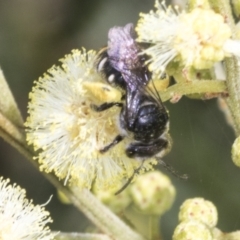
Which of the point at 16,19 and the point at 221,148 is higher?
the point at 16,19

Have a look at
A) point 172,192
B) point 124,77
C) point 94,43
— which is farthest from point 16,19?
point 124,77

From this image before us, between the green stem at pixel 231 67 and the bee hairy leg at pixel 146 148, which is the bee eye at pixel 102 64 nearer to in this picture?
the bee hairy leg at pixel 146 148

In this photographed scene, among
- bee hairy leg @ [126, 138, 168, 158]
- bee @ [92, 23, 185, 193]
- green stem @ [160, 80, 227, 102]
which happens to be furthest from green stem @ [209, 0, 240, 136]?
bee hairy leg @ [126, 138, 168, 158]

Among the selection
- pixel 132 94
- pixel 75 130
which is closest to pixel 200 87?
pixel 132 94

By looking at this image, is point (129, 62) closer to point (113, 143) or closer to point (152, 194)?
point (113, 143)

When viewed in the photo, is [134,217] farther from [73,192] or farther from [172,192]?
[73,192]

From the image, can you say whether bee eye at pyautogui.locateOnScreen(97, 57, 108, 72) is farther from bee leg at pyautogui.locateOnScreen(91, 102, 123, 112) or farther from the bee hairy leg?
the bee hairy leg

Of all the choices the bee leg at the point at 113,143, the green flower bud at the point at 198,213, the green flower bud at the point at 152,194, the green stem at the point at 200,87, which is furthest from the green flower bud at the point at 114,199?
the green stem at the point at 200,87
